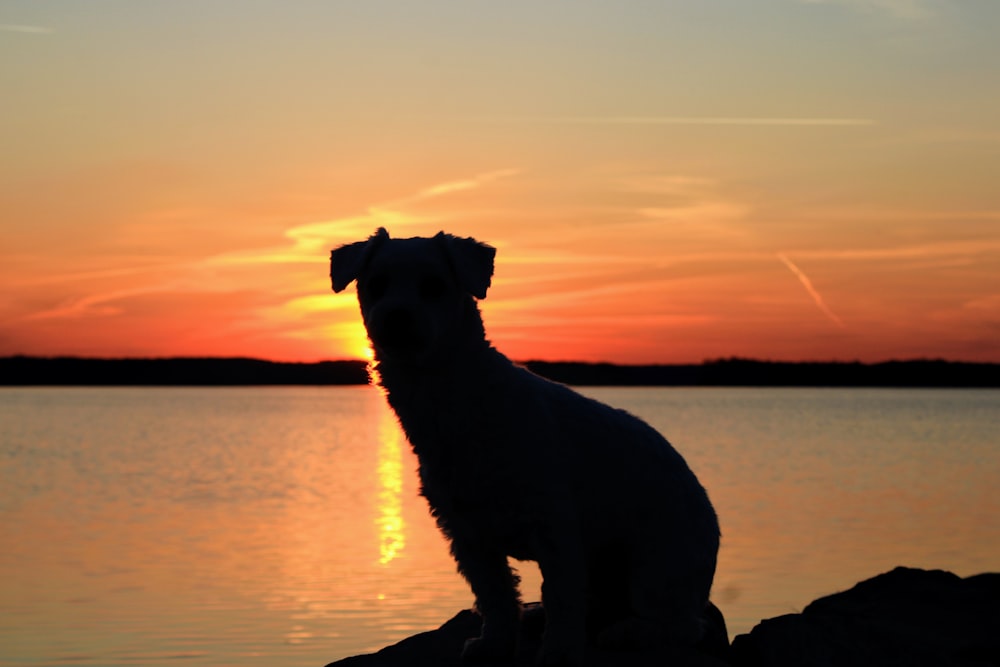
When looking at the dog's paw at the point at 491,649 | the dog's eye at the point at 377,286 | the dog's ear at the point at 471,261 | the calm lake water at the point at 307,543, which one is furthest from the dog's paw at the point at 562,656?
the calm lake water at the point at 307,543

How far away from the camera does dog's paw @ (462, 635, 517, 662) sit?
8445 millimetres

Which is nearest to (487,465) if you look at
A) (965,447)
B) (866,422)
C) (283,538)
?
(283,538)

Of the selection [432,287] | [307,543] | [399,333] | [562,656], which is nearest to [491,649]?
[562,656]

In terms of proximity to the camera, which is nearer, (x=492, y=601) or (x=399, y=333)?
(x=399, y=333)

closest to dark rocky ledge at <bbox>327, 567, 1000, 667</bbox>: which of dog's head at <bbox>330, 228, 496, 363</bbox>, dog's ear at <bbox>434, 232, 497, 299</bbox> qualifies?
dog's head at <bbox>330, 228, 496, 363</bbox>

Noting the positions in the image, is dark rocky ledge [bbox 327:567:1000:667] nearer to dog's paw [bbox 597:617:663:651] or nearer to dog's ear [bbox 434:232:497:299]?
dog's paw [bbox 597:617:663:651]

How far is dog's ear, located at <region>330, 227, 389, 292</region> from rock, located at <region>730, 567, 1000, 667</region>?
4.03m

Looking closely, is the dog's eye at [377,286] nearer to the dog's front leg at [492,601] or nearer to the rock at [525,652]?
the dog's front leg at [492,601]

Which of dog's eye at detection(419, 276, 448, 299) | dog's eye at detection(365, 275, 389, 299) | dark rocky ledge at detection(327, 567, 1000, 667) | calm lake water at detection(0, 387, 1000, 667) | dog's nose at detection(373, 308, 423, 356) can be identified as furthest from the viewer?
calm lake water at detection(0, 387, 1000, 667)

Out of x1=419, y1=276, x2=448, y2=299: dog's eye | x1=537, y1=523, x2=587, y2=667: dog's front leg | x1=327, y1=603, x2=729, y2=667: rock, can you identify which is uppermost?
x1=419, y1=276, x2=448, y2=299: dog's eye

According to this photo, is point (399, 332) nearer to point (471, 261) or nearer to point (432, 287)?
point (432, 287)

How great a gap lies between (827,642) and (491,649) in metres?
2.47

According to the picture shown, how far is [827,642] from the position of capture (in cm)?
900

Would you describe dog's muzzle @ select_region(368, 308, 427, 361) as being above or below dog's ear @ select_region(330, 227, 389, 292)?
below
